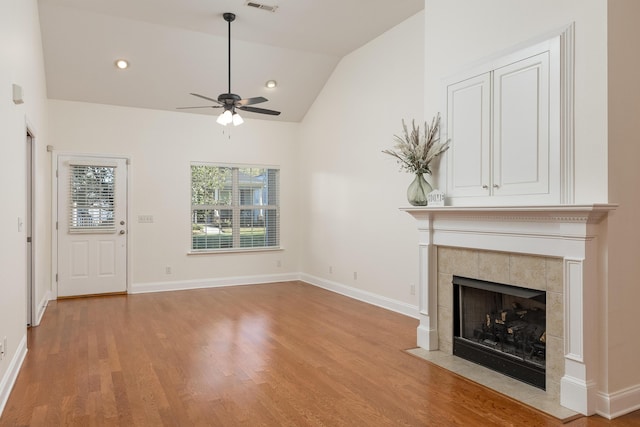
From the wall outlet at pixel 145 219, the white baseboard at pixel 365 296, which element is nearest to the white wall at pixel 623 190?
the white baseboard at pixel 365 296

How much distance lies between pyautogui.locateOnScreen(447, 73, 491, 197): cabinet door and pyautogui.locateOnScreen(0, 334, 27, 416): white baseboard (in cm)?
354

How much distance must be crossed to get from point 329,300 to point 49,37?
487 centimetres

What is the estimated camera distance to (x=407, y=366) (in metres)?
3.57

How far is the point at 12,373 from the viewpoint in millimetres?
3254

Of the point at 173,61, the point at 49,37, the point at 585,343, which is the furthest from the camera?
the point at 173,61

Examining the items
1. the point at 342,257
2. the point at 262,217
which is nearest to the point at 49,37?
the point at 262,217

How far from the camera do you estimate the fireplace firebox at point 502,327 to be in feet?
10.4

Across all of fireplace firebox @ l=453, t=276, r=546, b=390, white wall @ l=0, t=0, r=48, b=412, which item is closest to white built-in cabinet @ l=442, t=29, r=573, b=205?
fireplace firebox @ l=453, t=276, r=546, b=390

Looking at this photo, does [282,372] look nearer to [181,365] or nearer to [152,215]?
[181,365]

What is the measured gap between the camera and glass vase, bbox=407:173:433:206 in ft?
12.9

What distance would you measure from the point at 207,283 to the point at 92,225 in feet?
6.37

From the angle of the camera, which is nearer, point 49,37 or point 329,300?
point 49,37

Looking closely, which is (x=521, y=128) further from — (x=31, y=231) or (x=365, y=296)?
(x=31, y=231)

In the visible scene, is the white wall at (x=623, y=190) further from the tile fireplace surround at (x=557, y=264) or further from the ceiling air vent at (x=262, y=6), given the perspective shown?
the ceiling air vent at (x=262, y=6)
